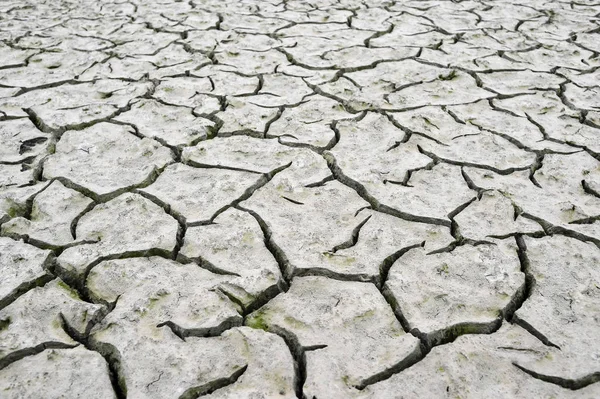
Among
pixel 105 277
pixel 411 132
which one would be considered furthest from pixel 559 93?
pixel 105 277

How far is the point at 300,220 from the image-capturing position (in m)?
1.86

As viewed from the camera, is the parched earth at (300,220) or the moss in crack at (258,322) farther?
the moss in crack at (258,322)

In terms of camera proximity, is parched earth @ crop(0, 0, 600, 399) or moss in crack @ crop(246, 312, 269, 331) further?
moss in crack @ crop(246, 312, 269, 331)

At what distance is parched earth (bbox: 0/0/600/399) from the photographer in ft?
4.36

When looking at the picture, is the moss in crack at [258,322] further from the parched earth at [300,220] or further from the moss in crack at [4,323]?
the moss in crack at [4,323]

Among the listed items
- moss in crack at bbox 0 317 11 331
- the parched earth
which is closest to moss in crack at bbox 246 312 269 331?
the parched earth

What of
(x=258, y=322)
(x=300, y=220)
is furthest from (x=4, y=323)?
(x=300, y=220)

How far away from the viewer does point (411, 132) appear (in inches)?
94.8

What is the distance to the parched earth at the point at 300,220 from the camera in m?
1.33

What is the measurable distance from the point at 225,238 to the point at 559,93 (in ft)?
6.60

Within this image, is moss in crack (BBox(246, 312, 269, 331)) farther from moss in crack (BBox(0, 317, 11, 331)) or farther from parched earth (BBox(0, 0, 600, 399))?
moss in crack (BBox(0, 317, 11, 331))

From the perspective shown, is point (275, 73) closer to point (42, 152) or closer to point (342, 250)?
point (42, 152)

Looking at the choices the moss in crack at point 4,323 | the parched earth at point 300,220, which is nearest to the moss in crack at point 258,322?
the parched earth at point 300,220

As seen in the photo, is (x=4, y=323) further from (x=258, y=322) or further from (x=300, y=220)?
(x=300, y=220)
